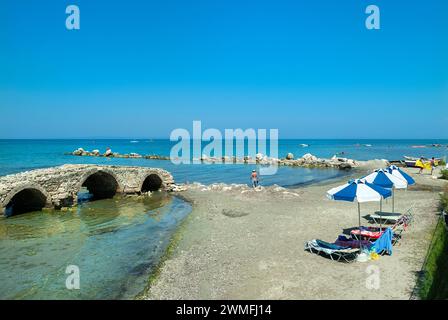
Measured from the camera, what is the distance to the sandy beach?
11005 mm

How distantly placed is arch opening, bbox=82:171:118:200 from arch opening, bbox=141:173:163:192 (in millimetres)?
3430

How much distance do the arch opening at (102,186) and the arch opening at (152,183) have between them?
343 centimetres

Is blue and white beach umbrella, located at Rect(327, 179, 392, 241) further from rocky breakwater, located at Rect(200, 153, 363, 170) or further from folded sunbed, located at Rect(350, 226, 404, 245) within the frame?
rocky breakwater, located at Rect(200, 153, 363, 170)

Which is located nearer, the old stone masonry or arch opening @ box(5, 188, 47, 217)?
the old stone masonry

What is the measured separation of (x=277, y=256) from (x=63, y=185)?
19.0m

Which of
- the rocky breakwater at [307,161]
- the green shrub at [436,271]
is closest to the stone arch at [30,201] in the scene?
the green shrub at [436,271]

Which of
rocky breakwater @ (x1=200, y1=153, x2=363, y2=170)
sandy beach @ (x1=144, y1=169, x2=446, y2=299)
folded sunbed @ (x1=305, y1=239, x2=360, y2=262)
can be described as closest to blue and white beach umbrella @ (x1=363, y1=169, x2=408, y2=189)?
sandy beach @ (x1=144, y1=169, x2=446, y2=299)

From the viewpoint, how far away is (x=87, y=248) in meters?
16.9

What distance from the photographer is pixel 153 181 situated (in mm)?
35312

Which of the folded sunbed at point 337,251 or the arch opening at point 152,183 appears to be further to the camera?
the arch opening at point 152,183

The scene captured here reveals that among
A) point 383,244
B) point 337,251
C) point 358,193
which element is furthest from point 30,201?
point 383,244

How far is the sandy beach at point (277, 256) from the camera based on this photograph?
11005mm

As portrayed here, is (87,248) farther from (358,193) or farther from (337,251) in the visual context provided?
(358,193)

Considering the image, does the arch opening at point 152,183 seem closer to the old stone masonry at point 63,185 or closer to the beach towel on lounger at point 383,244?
the old stone masonry at point 63,185
